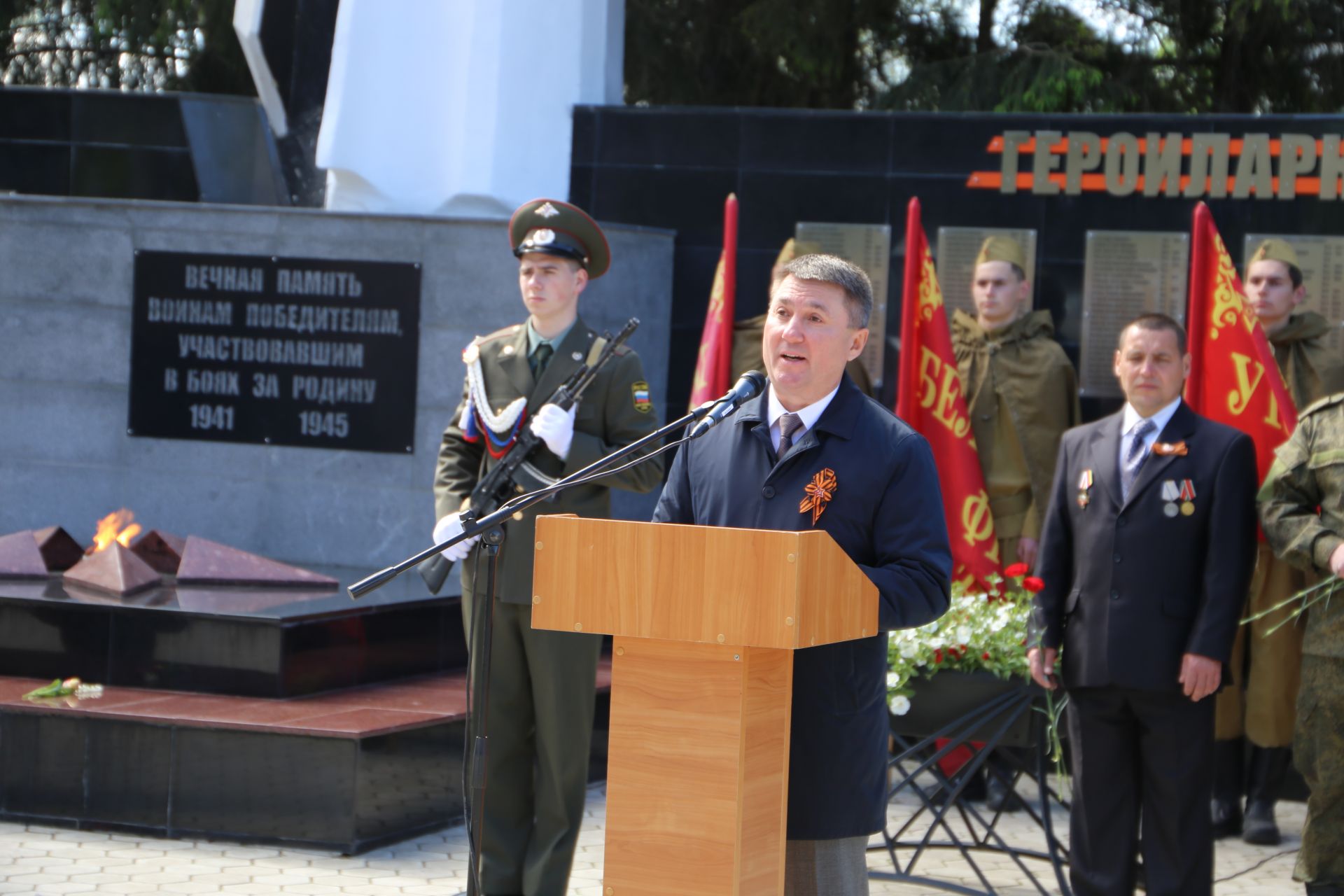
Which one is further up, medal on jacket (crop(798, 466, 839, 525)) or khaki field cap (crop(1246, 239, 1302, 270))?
khaki field cap (crop(1246, 239, 1302, 270))

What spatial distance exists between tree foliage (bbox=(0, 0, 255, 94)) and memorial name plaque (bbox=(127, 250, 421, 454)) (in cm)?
428

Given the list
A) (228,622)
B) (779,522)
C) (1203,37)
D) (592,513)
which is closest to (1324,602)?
(592,513)

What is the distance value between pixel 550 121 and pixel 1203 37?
5.17 m

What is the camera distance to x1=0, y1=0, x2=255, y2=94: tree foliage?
38.3ft

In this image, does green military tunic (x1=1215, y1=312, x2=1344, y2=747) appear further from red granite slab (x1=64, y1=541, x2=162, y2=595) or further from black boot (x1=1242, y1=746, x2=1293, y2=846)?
red granite slab (x1=64, y1=541, x2=162, y2=595)

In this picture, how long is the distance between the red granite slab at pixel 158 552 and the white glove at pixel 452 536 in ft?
9.03

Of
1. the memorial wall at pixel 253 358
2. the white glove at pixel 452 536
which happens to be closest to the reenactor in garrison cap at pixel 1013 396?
the memorial wall at pixel 253 358

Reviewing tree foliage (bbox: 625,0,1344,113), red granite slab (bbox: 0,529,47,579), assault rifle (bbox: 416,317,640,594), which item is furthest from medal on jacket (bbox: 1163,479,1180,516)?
tree foliage (bbox: 625,0,1344,113)

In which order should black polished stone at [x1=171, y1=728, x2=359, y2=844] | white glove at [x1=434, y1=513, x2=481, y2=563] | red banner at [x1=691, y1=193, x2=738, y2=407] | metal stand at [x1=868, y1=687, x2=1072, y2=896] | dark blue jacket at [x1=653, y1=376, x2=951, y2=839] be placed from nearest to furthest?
dark blue jacket at [x1=653, y1=376, x2=951, y2=839] < white glove at [x1=434, y1=513, x2=481, y2=563] < metal stand at [x1=868, y1=687, x2=1072, y2=896] < black polished stone at [x1=171, y1=728, x2=359, y2=844] < red banner at [x1=691, y1=193, x2=738, y2=407]

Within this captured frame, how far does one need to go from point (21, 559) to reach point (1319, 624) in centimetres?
496

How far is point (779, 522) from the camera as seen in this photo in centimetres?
309

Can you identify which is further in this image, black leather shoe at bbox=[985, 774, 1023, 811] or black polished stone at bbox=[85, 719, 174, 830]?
black leather shoe at bbox=[985, 774, 1023, 811]

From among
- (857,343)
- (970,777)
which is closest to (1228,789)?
(970,777)

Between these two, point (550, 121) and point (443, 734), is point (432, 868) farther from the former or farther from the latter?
point (550, 121)
